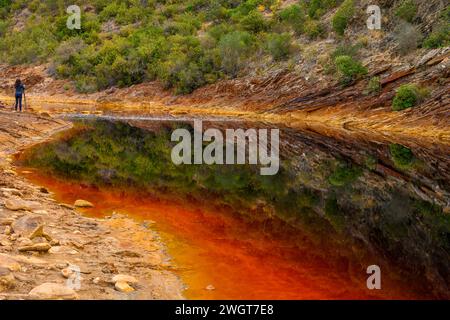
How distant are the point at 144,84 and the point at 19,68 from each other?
63.7ft

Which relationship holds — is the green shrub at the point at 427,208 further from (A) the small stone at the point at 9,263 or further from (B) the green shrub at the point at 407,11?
(B) the green shrub at the point at 407,11

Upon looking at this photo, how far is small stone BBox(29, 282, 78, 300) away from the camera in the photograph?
6793 mm

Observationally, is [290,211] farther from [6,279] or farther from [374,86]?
→ [374,86]

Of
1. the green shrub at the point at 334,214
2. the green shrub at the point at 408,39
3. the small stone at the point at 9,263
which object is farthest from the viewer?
the green shrub at the point at 408,39

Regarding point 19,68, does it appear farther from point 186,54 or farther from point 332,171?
point 332,171

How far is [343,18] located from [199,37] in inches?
663

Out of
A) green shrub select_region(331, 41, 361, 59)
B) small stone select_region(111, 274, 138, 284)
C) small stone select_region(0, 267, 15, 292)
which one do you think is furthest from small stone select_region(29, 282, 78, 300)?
green shrub select_region(331, 41, 361, 59)

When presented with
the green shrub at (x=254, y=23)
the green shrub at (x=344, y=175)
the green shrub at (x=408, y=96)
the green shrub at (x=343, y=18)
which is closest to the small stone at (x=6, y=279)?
the green shrub at (x=344, y=175)

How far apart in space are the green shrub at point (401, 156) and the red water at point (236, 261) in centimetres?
836

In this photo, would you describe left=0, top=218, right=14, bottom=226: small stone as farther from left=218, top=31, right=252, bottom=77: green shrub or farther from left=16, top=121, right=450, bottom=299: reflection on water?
left=218, top=31, right=252, bottom=77: green shrub

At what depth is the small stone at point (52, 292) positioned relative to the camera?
6.79m

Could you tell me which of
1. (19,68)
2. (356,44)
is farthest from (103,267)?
(19,68)

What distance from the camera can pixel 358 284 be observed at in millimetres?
8422

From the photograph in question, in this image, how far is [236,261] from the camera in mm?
9492
